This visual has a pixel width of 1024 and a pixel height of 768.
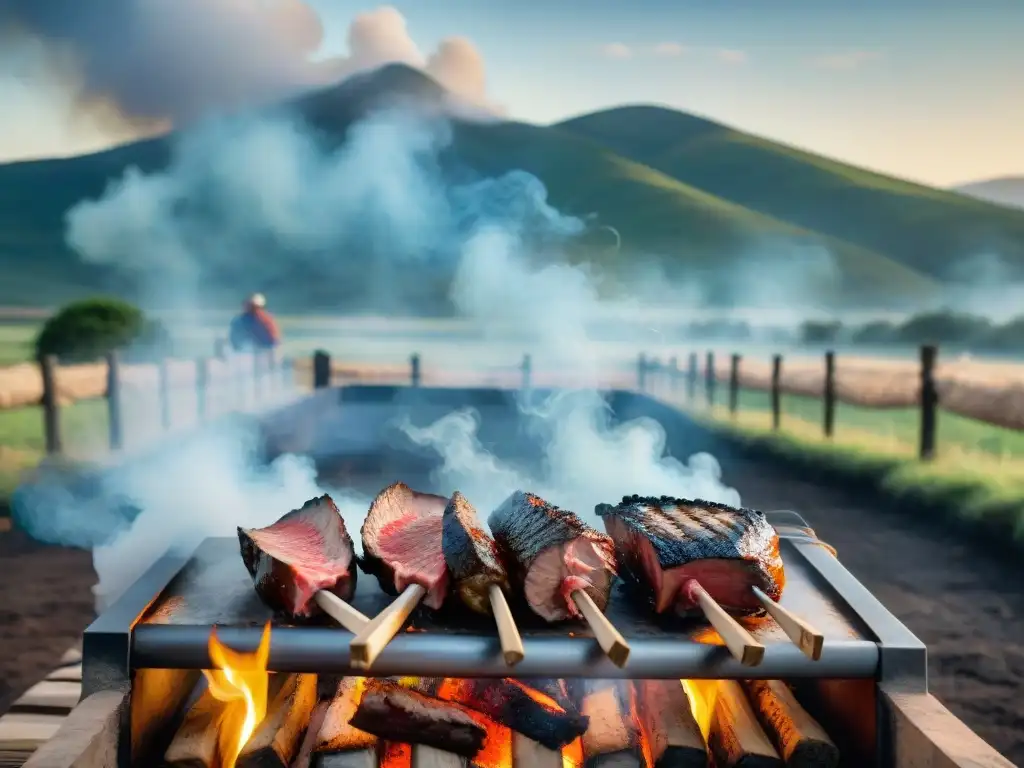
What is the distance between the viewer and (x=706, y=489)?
2.59m

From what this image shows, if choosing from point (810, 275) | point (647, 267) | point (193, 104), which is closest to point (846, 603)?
point (193, 104)

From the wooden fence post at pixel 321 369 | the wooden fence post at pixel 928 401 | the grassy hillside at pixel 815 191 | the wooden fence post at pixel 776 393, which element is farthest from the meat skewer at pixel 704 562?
the grassy hillside at pixel 815 191

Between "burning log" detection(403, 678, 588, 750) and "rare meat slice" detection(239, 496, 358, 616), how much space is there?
0.28 m

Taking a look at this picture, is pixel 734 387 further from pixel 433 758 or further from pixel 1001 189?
pixel 433 758

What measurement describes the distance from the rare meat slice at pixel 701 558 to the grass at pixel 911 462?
12.8 ft

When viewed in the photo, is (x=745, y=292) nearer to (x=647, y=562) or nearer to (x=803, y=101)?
(x=803, y=101)

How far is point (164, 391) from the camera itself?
7762mm

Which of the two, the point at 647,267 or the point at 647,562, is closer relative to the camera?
the point at 647,562

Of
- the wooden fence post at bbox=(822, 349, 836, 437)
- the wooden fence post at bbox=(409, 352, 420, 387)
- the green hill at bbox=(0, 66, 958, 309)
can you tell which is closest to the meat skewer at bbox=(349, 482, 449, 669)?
the wooden fence post at bbox=(822, 349, 836, 437)

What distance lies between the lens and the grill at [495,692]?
49.1 inches

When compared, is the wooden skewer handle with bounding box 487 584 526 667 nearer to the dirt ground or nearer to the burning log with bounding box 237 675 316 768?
the burning log with bounding box 237 675 316 768

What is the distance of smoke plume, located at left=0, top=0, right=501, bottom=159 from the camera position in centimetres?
1083

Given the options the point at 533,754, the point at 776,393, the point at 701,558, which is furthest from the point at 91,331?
the point at 701,558

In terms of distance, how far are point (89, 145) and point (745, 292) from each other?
14.4 m
